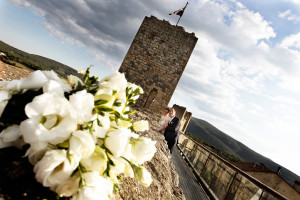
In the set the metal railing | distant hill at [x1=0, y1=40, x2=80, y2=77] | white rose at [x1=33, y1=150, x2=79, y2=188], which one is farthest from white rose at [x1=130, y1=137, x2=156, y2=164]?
distant hill at [x1=0, y1=40, x2=80, y2=77]

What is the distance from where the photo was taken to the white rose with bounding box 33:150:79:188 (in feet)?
1.94

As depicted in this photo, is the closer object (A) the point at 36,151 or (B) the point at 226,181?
(A) the point at 36,151

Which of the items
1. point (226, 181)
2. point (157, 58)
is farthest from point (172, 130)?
point (157, 58)

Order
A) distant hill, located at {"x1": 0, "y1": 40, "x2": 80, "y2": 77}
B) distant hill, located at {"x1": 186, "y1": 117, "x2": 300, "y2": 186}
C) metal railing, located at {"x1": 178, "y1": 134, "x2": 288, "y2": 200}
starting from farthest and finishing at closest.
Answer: distant hill, located at {"x1": 186, "y1": 117, "x2": 300, "y2": 186} < distant hill, located at {"x1": 0, "y1": 40, "x2": 80, "y2": 77} < metal railing, located at {"x1": 178, "y1": 134, "x2": 288, "y2": 200}

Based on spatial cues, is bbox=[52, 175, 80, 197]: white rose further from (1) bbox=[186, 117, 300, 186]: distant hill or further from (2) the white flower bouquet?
(1) bbox=[186, 117, 300, 186]: distant hill

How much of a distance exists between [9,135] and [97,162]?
0.99 ft

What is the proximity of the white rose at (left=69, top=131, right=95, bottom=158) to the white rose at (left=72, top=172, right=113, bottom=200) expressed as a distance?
0.09m

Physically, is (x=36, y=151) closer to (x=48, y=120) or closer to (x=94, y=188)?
(x=48, y=120)

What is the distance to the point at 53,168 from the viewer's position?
589 millimetres

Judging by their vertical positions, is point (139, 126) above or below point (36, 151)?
above

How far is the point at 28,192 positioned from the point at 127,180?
94 cm

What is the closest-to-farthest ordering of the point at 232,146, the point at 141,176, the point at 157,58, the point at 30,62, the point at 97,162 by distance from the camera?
the point at 97,162 < the point at 141,176 < the point at 157,58 < the point at 30,62 < the point at 232,146

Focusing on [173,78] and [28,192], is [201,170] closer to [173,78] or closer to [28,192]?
[173,78]

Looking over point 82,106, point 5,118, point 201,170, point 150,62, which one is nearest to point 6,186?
point 5,118
